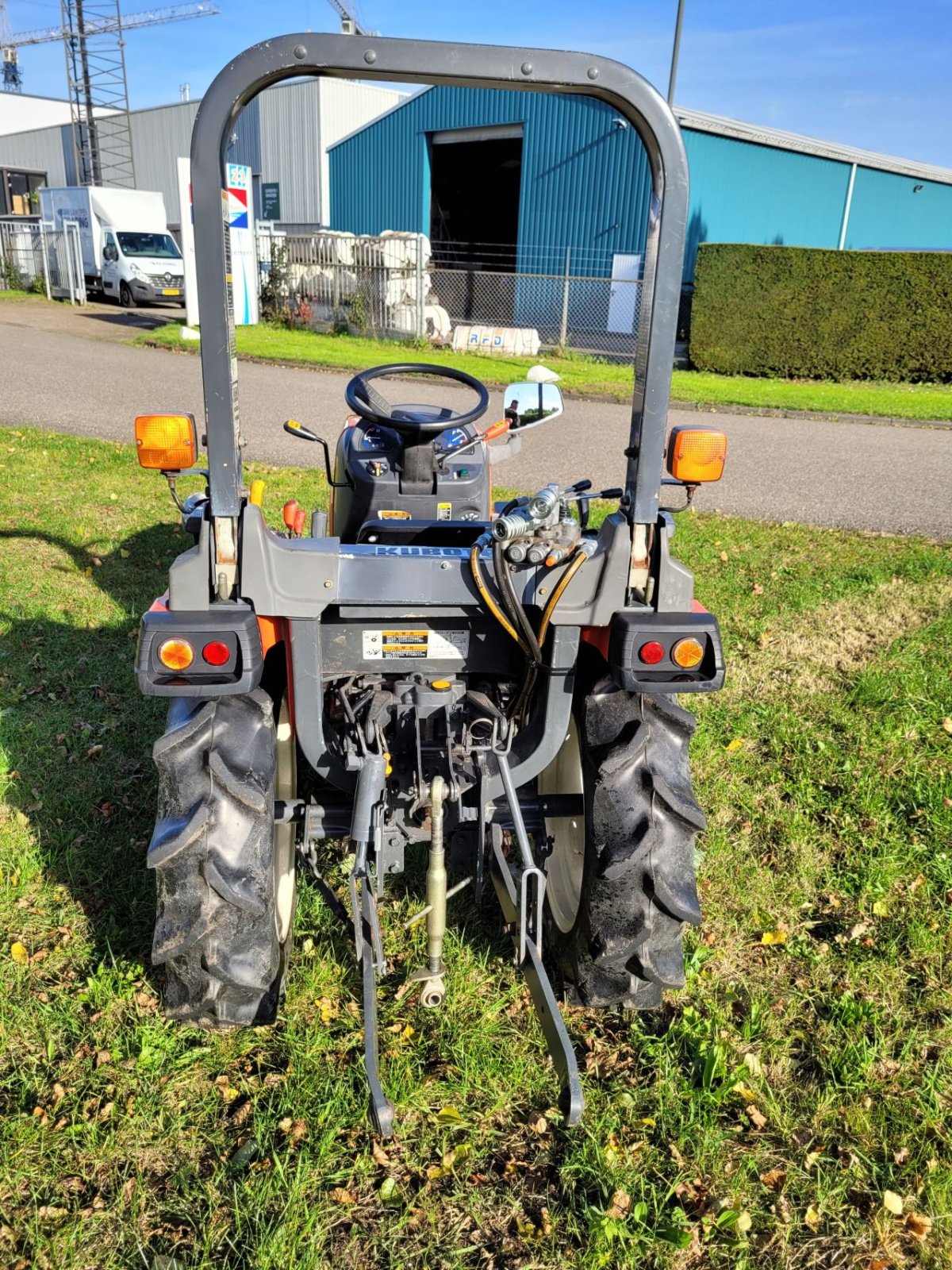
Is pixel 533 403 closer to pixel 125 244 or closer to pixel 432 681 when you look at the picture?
pixel 432 681

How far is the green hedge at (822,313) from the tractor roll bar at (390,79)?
53.2 feet

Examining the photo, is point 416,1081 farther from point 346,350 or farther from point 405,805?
point 346,350

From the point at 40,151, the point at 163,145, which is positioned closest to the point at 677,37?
the point at 163,145

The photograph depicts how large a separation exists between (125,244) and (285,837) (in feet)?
80.2

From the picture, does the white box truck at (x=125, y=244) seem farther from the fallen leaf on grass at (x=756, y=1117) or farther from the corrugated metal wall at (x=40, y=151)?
the fallen leaf on grass at (x=756, y=1117)

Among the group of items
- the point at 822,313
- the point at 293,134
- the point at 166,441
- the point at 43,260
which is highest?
the point at 293,134

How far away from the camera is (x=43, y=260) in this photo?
25.4 meters

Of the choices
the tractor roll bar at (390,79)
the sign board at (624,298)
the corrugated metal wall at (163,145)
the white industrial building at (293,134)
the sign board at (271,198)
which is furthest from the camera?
the corrugated metal wall at (163,145)

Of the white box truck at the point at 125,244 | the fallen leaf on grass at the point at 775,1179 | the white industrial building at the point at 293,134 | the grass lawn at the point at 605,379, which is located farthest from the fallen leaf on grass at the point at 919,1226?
the white industrial building at the point at 293,134

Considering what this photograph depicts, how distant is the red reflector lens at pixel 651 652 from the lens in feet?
7.66

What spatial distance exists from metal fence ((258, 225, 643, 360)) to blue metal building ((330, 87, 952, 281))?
0.75 metres

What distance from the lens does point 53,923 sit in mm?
3078

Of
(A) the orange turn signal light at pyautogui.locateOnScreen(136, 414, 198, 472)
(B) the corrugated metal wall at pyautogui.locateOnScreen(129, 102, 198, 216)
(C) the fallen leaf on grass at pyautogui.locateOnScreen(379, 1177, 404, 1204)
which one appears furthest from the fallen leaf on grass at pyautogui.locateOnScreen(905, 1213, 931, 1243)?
(B) the corrugated metal wall at pyautogui.locateOnScreen(129, 102, 198, 216)

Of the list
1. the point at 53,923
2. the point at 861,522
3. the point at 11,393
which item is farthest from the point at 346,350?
the point at 53,923
